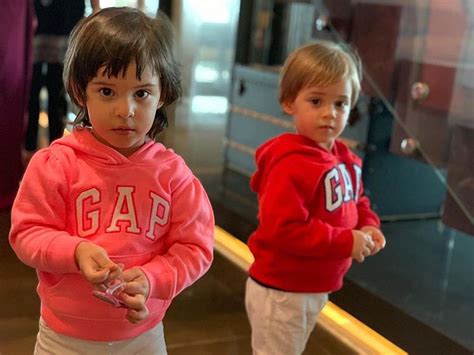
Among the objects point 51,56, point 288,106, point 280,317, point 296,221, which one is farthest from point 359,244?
point 51,56

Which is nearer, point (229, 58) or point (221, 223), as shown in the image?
point (221, 223)

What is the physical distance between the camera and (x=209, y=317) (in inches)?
87.0

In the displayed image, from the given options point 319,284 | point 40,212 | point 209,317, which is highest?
point 40,212

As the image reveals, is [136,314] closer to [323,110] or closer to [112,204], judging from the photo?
[112,204]

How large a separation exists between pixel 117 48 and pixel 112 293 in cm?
37

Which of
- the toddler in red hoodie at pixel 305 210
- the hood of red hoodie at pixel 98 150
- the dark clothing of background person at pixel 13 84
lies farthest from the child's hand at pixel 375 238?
the dark clothing of background person at pixel 13 84

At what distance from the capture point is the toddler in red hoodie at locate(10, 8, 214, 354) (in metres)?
1.08

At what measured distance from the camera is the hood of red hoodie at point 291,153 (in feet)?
4.99

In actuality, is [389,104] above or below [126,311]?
above

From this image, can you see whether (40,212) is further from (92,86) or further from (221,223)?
(221,223)

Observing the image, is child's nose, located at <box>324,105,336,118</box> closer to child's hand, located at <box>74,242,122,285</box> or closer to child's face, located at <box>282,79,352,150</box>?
child's face, located at <box>282,79,352,150</box>

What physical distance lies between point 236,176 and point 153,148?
286 cm

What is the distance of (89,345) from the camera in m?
1.20


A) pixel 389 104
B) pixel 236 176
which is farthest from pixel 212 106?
pixel 389 104
